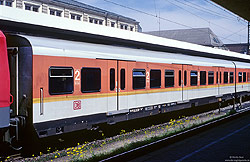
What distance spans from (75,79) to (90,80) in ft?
2.61

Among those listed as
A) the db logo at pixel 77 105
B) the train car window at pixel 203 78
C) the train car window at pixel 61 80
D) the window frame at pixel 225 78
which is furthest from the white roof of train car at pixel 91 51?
the window frame at pixel 225 78

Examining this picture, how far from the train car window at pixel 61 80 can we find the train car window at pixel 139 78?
382cm

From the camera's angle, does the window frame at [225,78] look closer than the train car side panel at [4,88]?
No

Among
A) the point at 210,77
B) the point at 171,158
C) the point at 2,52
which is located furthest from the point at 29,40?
the point at 210,77

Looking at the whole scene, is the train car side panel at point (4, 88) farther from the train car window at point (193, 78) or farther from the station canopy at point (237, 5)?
the train car window at point (193, 78)

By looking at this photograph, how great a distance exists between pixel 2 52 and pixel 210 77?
15.3m

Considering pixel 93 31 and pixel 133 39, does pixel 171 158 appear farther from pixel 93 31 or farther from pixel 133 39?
pixel 133 39

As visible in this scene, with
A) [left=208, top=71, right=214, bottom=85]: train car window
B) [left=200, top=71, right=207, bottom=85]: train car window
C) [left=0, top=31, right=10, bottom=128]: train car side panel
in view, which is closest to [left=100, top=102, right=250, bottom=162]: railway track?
[left=0, top=31, right=10, bottom=128]: train car side panel

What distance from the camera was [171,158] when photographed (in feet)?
29.1

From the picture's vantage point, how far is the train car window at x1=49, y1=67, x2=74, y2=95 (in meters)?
9.79

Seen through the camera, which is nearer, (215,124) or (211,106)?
(215,124)

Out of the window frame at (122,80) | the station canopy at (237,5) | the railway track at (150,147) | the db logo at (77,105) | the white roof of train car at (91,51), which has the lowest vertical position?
the railway track at (150,147)

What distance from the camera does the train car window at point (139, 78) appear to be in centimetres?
1361

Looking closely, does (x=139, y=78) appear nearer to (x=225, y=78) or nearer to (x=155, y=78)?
(x=155, y=78)
